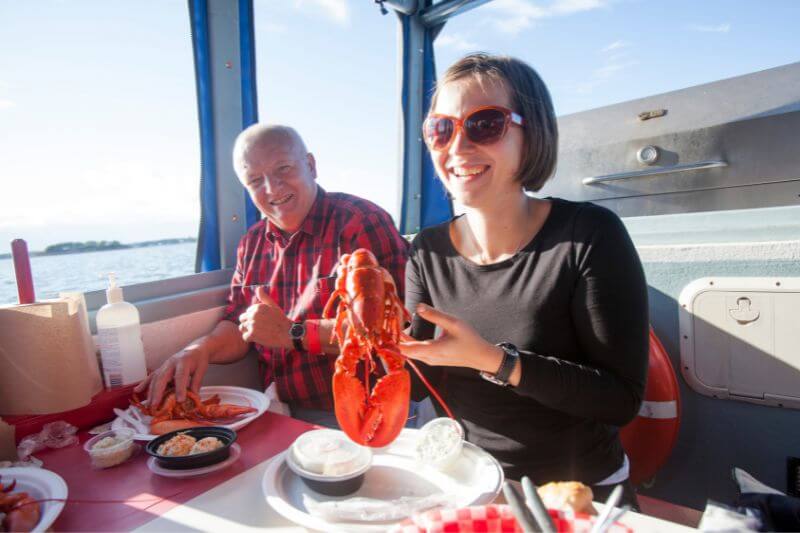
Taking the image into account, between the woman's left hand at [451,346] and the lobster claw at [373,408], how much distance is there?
0.26ft

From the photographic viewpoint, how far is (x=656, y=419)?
6.14 ft

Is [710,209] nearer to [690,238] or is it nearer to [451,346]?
[690,238]

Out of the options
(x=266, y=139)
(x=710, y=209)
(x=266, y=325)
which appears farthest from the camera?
(x=710, y=209)

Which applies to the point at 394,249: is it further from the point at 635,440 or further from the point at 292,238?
the point at 635,440

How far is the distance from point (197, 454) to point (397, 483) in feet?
1.68

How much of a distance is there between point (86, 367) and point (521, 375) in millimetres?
1365

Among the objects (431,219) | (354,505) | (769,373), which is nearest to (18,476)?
(354,505)

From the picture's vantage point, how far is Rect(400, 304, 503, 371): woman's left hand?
1200 millimetres

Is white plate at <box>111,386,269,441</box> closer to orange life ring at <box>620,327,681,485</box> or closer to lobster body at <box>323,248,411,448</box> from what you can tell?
lobster body at <box>323,248,411,448</box>

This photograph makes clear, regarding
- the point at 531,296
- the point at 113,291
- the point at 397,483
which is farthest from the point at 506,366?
the point at 113,291

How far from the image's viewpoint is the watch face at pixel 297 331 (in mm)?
1887

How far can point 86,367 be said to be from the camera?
146cm

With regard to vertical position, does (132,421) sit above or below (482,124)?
below

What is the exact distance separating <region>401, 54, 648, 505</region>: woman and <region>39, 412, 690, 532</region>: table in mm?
512
